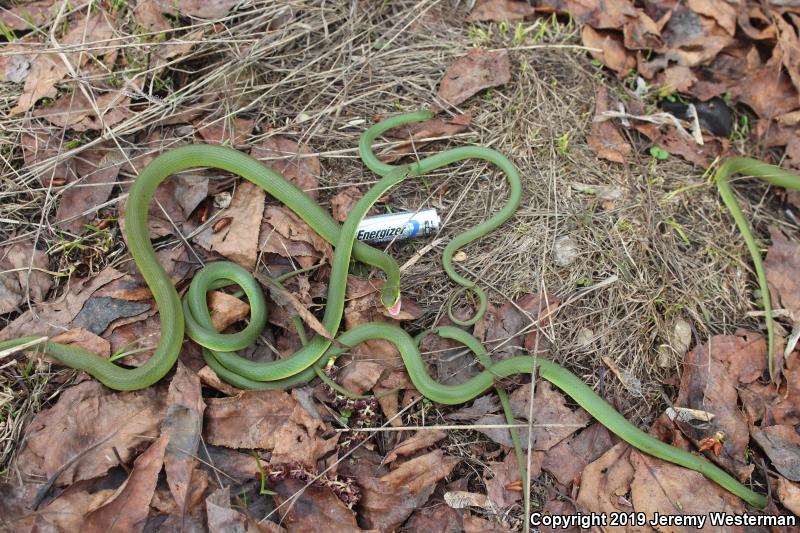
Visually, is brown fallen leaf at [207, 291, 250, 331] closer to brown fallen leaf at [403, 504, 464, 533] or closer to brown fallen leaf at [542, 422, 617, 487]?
brown fallen leaf at [403, 504, 464, 533]

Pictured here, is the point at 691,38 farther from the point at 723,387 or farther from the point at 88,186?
the point at 88,186

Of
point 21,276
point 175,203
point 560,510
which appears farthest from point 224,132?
point 560,510

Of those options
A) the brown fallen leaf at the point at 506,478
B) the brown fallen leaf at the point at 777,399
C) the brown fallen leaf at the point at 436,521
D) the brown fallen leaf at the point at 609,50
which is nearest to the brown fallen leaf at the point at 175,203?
the brown fallen leaf at the point at 436,521

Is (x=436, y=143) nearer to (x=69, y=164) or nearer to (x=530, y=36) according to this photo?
(x=530, y=36)

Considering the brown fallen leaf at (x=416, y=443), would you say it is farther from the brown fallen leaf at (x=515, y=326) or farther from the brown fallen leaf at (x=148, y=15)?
the brown fallen leaf at (x=148, y=15)

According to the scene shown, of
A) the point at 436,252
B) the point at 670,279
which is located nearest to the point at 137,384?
the point at 436,252
